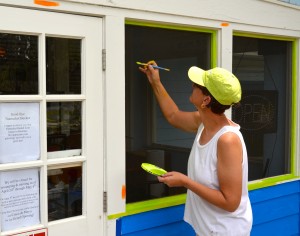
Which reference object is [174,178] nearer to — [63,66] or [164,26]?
[63,66]

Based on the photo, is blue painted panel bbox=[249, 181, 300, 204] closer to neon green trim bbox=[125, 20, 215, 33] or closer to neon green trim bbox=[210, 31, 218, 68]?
neon green trim bbox=[210, 31, 218, 68]

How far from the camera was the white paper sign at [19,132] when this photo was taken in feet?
6.68

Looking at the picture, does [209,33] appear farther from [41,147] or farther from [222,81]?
[41,147]

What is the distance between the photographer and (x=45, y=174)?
2174mm

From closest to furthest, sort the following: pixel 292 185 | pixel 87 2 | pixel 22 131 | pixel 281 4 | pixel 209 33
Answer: pixel 22 131, pixel 87 2, pixel 209 33, pixel 281 4, pixel 292 185

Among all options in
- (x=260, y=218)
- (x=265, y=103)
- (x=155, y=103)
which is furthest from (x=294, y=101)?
(x=155, y=103)

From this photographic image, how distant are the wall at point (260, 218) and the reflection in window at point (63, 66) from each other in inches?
34.8

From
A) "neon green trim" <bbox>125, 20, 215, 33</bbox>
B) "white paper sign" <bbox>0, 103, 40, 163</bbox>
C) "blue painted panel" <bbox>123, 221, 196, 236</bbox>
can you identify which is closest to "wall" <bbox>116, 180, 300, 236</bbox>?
"blue painted panel" <bbox>123, 221, 196, 236</bbox>

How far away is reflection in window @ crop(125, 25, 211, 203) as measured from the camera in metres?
2.67

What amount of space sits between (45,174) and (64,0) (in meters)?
0.95

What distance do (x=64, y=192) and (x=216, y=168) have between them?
89cm

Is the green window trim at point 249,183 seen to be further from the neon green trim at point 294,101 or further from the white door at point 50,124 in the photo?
the white door at point 50,124

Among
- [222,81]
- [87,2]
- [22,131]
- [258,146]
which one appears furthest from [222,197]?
[258,146]

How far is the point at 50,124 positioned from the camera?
2.23 m
